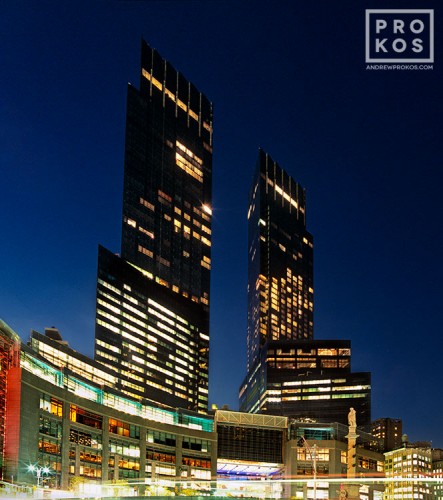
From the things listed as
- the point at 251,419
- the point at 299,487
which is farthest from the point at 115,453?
the point at 299,487

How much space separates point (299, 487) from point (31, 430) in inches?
4119

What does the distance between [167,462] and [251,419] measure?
1397 inches

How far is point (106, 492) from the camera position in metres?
86.1

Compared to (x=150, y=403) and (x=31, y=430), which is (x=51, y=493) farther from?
(x=150, y=403)

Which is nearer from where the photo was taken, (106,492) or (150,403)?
(106,492)

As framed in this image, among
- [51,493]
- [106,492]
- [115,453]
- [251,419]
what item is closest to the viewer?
[51,493]

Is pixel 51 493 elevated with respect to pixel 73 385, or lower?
lower

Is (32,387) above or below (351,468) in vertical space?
above

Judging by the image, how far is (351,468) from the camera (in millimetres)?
131375

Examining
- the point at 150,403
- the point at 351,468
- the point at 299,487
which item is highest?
the point at 150,403

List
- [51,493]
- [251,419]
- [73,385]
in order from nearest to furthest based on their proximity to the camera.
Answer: [51,493]
[73,385]
[251,419]

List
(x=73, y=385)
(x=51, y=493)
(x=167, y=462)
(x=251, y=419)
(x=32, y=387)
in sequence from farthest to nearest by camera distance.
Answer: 1. (x=251, y=419)
2. (x=167, y=462)
3. (x=73, y=385)
4. (x=32, y=387)
5. (x=51, y=493)

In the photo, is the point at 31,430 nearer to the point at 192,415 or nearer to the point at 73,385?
the point at 73,385

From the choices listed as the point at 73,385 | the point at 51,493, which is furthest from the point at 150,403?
the point at 51,493
